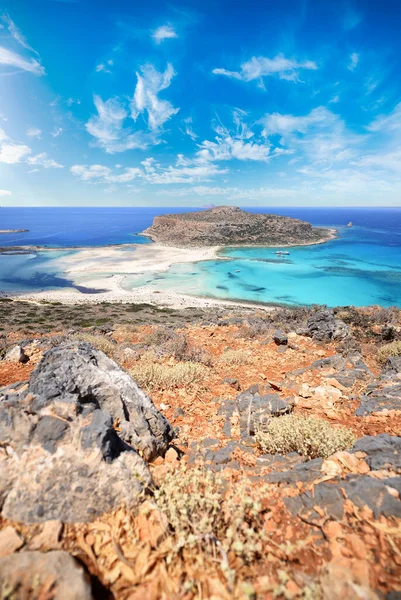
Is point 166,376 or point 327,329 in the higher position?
point 166,376

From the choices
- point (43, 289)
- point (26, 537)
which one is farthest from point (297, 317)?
point (43, 289)

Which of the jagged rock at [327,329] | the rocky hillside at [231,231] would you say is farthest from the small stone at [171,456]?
the rocky hillside at [231,231]

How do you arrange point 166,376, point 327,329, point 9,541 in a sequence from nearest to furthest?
point 9,541
point 166,376
point 327,329

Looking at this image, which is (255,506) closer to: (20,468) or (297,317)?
(20,468)

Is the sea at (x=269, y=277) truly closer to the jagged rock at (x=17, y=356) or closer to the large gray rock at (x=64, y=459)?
the jagged rock at (x=17, y=356)

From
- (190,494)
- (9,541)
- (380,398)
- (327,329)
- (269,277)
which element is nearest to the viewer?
(9,541)

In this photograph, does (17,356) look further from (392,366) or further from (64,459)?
(392,366)

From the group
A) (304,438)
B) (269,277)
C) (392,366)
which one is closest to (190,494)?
(304,438)
